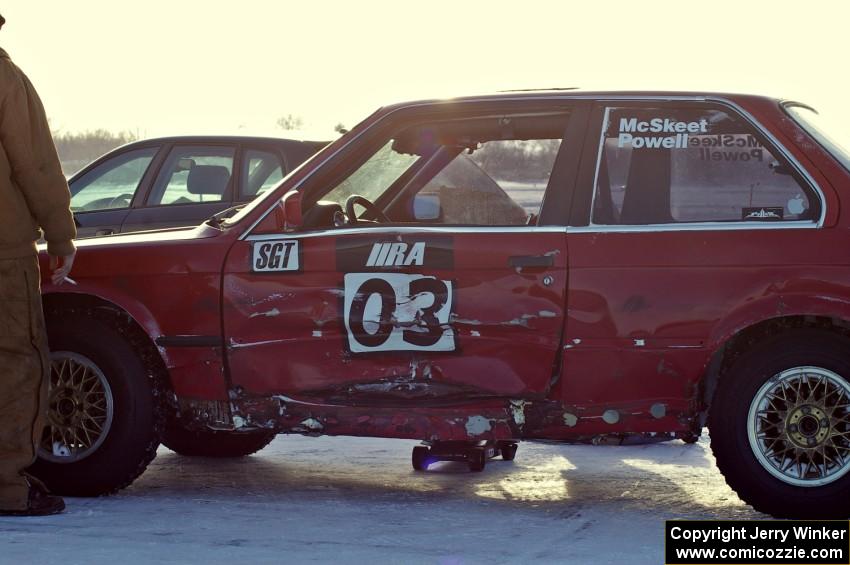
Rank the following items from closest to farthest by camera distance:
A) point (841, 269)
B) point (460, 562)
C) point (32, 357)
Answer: point (460, 562) < point (841, 269) < point (32, 357)

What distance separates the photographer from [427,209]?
7.39m

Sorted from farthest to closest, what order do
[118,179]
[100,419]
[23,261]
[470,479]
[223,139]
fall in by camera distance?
[118,179] → [223,139] → [470,479] → [100,419] → [23,261]

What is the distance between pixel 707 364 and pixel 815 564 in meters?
0.93

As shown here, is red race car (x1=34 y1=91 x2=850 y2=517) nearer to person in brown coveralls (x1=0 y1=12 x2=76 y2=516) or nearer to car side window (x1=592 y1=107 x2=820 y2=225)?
car side window (x1=592 y1=107 x2=820 y2=225)

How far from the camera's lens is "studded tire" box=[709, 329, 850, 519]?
21.1ft

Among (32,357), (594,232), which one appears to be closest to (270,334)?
(32,357)

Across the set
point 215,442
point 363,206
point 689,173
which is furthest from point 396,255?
point 215,442

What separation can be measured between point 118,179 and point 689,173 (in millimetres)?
6990

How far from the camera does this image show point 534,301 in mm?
6625

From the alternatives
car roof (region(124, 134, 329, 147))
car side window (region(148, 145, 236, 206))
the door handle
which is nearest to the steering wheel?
the door handle

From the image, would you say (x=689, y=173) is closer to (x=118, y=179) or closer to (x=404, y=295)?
(x=404, y=295)

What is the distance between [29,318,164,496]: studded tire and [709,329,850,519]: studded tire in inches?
95.6

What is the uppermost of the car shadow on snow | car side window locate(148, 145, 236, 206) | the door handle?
car side window locate(148, 145, 236, 206)

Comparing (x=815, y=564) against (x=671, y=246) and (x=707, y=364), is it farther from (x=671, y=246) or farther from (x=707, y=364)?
(x=671, y=246)
